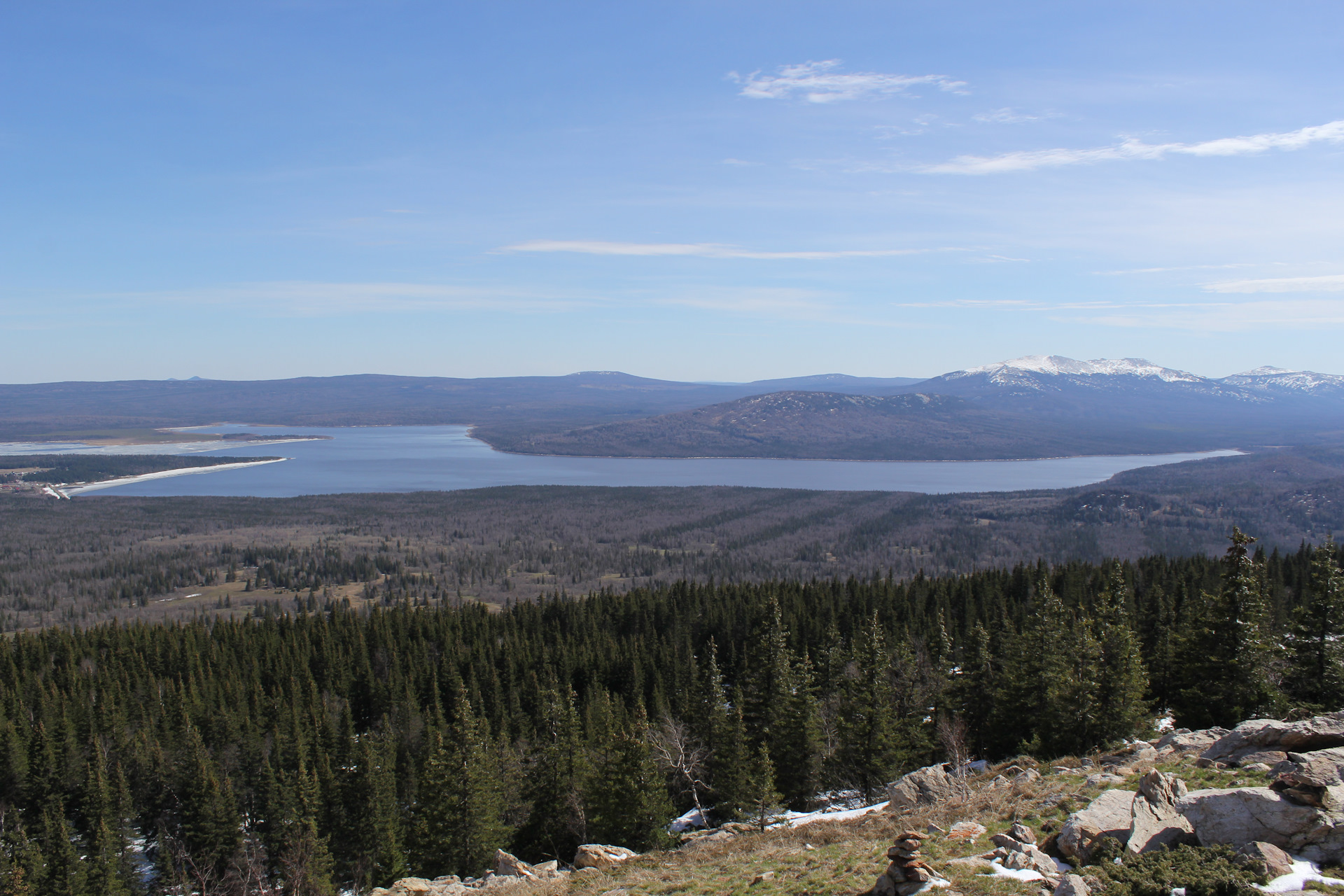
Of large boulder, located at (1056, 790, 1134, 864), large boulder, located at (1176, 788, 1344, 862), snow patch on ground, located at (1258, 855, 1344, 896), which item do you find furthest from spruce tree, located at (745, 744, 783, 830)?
snow patch on ground, located at (1258, 855, 1344, 896)

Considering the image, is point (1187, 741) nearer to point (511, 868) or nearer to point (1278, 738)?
point (1278, 738)

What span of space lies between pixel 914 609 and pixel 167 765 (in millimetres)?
67542

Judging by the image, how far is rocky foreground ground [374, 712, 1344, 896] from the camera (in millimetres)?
17203

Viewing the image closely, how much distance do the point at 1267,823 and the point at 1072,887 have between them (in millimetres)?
5207

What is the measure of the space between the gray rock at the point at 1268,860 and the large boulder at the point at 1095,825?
225cm

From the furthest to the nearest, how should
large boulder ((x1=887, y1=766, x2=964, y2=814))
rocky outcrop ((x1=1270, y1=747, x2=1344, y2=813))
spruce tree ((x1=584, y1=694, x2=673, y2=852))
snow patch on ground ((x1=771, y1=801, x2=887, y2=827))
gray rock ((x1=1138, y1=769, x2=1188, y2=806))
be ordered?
spruce tree ((x1=584, y1=694, x2=673, y2=852)), snow patch on ground ((x1=771, y1=801, x2=887, y2=827)), large boulder ((x1=887, y1=766, x2=964, y2=814)), gray rock ((x1=1138, y1=769, x2=1188, y2=806)), rocky outcrop ((x1=1270, y1=747, x2=1344, y2=813))

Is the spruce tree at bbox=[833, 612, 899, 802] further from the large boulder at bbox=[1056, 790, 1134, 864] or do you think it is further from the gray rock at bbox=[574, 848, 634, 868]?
the large boulder at bbox=[1056, 790, 1134, 864]

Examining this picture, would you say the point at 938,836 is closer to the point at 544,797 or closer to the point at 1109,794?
the point at 1109,794

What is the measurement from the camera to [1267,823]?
1747 cm

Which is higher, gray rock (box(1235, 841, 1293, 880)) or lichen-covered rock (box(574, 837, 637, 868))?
gray rock (box(1235, 841, 1293, 880))

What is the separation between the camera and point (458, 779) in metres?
39.6

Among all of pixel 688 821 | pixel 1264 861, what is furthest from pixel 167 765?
pixel 1264 861

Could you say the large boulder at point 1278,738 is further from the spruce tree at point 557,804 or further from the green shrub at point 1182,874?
the spruce tree at point 557,804

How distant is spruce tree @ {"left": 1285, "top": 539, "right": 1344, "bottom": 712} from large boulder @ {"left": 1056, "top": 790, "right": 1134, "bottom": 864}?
74.0 feet
